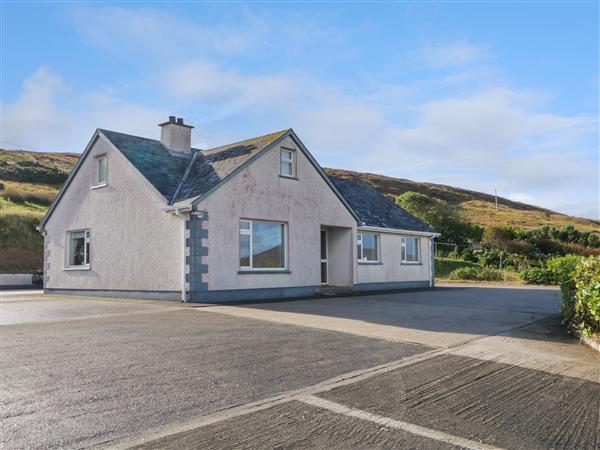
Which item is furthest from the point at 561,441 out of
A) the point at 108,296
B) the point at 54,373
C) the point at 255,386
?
the point at 108,296

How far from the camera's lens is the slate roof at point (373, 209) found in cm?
2316

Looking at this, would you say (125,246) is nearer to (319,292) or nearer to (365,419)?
(319,292)

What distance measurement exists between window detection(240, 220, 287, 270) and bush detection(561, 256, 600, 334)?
31.5 feet

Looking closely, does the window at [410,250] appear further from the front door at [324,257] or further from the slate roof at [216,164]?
the slate roof at [216,164]

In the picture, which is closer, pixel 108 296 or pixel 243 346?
pixel 243 346

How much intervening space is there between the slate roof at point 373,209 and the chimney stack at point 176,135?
21.4ft

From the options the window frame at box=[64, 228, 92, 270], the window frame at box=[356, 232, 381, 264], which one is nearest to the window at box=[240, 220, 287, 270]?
the window frame at box=[356, 232, 381, 264]

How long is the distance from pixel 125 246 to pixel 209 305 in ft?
15.8

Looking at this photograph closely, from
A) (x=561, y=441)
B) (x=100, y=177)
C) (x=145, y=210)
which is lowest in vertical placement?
(x=561, y=441)

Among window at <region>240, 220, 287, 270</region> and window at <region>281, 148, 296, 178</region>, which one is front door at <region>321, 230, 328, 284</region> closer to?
window at <region>240, 220, 287, 270</region>

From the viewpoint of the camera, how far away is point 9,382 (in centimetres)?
579

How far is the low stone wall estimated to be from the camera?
31.8 metres

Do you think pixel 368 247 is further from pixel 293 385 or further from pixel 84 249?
pixel 293 385

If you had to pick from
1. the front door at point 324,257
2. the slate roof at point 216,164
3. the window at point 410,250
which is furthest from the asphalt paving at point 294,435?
the window at point 410,250
